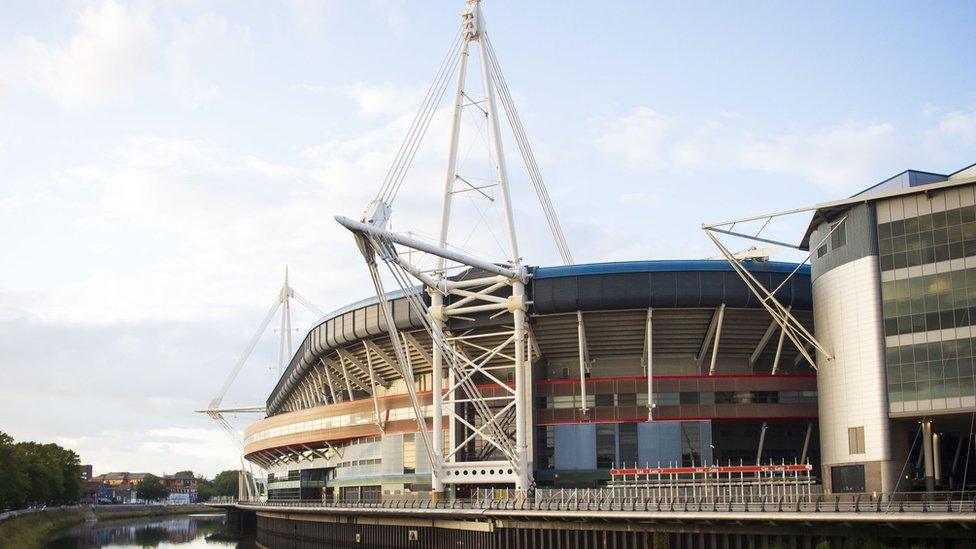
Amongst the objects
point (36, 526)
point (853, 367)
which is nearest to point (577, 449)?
point (853, 367)

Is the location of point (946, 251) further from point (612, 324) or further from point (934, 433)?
point (612, 324)

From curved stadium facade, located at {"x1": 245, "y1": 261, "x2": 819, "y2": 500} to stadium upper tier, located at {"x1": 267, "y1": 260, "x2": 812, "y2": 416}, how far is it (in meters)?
0.10

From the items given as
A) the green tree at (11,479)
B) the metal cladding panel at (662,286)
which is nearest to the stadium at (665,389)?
the metal cladding panel at (662,286)

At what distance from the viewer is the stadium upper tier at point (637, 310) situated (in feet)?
253

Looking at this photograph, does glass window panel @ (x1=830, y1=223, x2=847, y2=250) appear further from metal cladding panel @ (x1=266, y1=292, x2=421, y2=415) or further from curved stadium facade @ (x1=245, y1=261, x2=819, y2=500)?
metal cladding panel @ (x1=266, y1=292, x2=421, y2=415)

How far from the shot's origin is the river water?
118 m

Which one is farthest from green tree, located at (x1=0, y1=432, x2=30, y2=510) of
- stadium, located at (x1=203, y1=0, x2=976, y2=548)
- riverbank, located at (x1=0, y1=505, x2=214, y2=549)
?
stadium, located at (x1=203, y1=0, x2=976, y2=548)

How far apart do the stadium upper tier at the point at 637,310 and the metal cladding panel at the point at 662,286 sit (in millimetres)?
76

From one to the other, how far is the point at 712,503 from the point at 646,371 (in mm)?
31014

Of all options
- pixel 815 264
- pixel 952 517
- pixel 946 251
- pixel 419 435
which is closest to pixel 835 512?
pixel 952 517

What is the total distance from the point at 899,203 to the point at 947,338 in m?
8.38

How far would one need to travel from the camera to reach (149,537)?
140m

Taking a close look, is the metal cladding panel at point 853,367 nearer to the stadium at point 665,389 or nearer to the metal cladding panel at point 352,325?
the stadium at point 665,389

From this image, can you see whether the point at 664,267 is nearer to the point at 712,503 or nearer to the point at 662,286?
the point at 662,286
